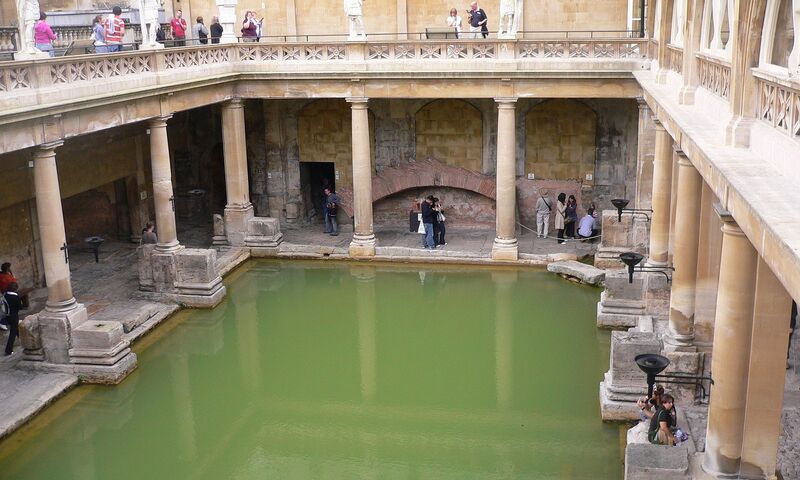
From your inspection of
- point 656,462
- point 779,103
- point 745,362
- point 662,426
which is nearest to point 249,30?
point 662,426

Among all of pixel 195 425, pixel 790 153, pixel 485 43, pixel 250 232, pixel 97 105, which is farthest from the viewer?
pixel 250 232

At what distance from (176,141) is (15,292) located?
11111 mm

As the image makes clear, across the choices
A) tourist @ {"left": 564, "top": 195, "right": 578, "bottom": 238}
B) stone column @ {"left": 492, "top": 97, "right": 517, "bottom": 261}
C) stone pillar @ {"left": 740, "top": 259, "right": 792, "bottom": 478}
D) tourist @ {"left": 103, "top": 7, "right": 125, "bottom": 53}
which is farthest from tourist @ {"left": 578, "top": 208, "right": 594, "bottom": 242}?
stone pillar @ {"left": 740, "top": 259, "right": 792, "bottom": 478}

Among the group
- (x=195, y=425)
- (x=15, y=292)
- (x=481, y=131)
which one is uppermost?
(x=481, y=131)

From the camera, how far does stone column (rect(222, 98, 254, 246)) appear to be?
73.2ft

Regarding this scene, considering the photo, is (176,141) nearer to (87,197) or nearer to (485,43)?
(87,197)

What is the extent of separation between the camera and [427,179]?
24719mm

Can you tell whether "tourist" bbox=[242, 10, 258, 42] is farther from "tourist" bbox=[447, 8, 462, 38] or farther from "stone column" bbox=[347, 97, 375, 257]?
"tourist" bbox=[447, 8, 462, 38]

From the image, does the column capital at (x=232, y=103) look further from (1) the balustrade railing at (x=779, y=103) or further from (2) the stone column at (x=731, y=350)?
(1) the balustrade railing at (x=779, y=103)

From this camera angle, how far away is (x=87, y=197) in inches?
893

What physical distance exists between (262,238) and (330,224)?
9.22 ft

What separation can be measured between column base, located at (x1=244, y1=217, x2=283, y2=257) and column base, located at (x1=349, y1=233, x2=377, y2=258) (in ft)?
6.76

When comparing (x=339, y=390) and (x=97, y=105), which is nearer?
(x=339, y=390)

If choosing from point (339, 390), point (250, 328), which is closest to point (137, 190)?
point (250, 328)
